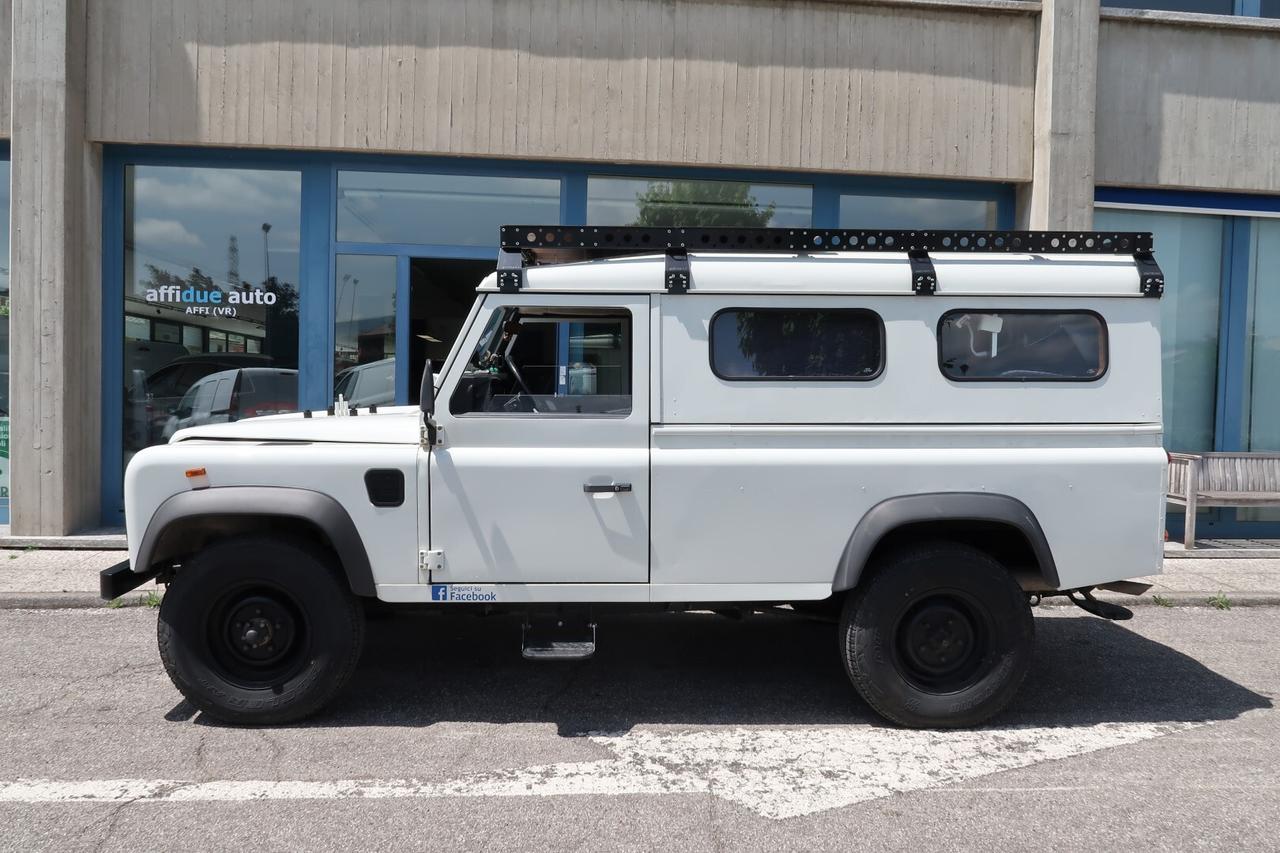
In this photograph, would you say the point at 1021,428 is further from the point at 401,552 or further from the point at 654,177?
the point at 654,177

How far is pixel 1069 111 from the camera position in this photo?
865cm

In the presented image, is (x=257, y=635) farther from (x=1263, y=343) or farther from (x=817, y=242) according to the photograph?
(x=1263, y=343)

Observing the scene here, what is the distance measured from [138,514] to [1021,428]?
163 inches

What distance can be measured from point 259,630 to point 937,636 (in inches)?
126

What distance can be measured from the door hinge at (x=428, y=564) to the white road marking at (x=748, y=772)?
90 centimetres

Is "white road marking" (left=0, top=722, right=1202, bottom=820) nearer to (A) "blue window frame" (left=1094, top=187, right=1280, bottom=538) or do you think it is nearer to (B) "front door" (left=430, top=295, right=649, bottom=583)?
(B) "front door" (left=430, top=295, right=649, bottom=583)

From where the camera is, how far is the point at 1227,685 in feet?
16.6

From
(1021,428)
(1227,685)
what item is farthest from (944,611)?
(1227,685)

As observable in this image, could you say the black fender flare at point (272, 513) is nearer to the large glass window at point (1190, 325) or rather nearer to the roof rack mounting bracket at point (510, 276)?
the roof rack mounting bracket at point (510, 276)

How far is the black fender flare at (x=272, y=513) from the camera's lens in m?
4.01

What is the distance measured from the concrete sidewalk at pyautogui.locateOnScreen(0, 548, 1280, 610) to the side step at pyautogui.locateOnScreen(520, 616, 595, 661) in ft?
12.1

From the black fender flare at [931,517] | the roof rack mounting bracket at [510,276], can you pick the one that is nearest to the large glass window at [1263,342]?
the black fender flare at [931,517]

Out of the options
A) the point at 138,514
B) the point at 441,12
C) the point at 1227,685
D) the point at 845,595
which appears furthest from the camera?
the point at 441,12

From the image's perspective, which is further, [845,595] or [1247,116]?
[1247,116]
